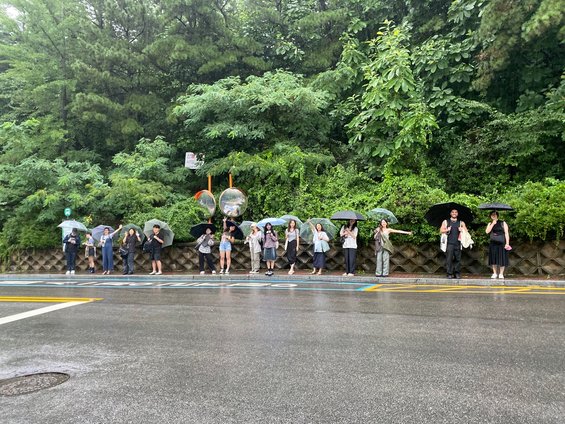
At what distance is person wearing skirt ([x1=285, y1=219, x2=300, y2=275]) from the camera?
16031 mm

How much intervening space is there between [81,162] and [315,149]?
38.9ft

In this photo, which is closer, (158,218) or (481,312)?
(481,312)

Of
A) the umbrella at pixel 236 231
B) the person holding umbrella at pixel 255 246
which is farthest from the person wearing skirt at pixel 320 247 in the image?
the umbrella at pixel 236 231

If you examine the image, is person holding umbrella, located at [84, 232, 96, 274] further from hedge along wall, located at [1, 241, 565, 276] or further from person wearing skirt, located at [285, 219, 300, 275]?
person wearing skirt, located at [285, 219, 300, 275]

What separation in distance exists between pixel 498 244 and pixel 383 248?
3.27 metres

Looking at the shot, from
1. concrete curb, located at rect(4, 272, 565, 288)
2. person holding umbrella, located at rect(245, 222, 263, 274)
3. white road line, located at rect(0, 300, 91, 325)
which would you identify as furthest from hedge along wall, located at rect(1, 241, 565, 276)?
white road line, located at rect(0, 300, 91, 325)

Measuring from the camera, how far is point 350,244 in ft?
49.8

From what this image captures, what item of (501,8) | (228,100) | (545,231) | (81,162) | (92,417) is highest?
(501,8)

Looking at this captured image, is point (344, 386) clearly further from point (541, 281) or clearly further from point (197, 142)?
point (197, 142)

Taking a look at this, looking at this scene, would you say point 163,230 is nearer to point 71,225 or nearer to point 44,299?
point 71,225

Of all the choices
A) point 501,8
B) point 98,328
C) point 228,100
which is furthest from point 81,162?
point 501,8

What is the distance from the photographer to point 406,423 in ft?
12.3

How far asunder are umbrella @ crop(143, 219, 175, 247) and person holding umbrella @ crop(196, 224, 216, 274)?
58.4 inches

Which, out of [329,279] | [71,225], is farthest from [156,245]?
[329,279]
